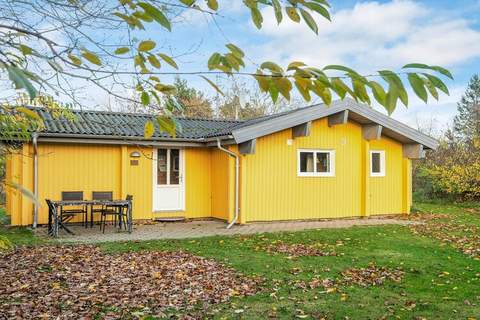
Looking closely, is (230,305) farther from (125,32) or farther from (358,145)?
(358,145)

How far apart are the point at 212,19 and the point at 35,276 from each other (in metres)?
6.07

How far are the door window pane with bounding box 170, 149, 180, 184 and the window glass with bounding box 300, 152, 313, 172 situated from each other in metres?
3.97

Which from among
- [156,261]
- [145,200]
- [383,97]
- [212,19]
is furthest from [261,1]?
[145,200]

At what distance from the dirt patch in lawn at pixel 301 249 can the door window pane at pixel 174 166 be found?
17.7 ft

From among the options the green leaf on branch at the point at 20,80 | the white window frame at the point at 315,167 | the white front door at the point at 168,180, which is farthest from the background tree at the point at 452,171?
the green leaf on branch at the point at 20,80

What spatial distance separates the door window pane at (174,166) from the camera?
14914mm

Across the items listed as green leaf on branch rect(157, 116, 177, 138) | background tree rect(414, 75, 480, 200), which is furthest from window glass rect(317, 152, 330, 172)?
green leaf on branch rect(157, 116, 177, 138)

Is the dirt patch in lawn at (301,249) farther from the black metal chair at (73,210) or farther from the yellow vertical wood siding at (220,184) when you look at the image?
the black metal chair at (73,210)

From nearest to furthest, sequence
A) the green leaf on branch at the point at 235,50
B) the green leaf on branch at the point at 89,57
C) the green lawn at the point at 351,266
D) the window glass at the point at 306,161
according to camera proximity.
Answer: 1. the green leaf on branch at the point at 235,50
2. the green leaf on branch at the point at 89,57
3. the green lawn at the point at 351,266
4. the window glass at the point at 306,161

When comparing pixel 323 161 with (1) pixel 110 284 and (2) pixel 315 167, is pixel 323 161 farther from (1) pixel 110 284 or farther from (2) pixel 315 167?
(1) pixel 110 284

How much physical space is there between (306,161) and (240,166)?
2535mm

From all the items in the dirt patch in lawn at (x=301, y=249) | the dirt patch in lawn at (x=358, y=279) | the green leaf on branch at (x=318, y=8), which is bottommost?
the dirt patch in lawn at (x=358, y=279)

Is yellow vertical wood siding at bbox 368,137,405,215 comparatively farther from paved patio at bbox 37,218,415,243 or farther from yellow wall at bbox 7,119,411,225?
paved patio at bbox 37,218,415,243

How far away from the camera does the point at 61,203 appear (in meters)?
11.4
